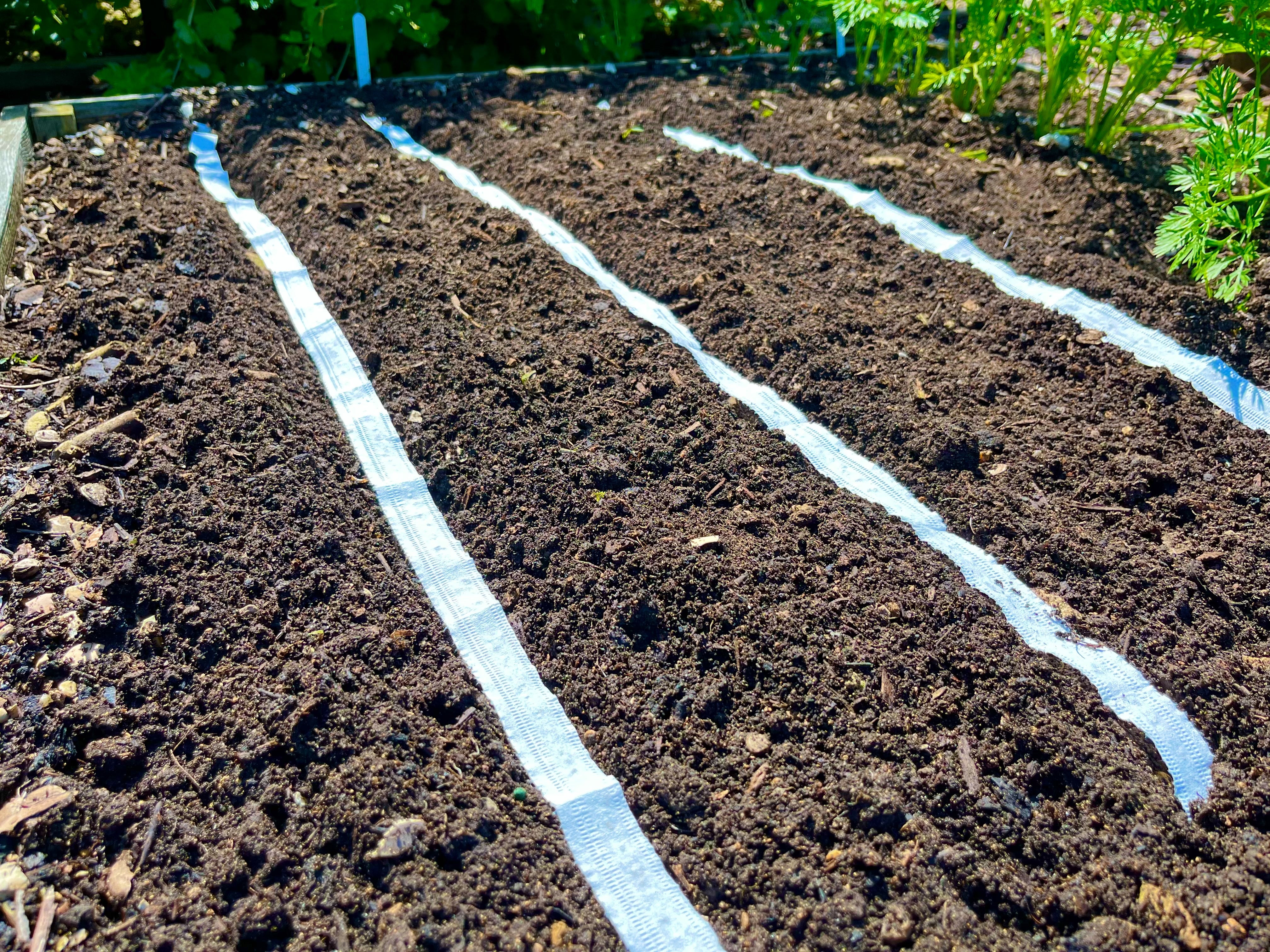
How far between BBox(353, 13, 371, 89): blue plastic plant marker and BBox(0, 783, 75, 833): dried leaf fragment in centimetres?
446

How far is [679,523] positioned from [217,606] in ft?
4.33

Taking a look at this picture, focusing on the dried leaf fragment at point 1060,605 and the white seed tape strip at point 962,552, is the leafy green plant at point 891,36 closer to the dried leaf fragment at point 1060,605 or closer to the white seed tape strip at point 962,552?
the white seed tape strip at point 962,552

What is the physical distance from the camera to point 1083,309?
11.6 feet

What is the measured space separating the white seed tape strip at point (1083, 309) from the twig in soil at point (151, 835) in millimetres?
3382

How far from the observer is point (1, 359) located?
3135 mm

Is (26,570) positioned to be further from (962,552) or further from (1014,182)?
(1014,182)

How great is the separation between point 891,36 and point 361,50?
311cm

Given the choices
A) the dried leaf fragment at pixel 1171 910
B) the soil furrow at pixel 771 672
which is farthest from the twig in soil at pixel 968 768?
the dried leaf fragment at pixel 1171 910

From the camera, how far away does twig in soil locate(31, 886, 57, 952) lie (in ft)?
5.60

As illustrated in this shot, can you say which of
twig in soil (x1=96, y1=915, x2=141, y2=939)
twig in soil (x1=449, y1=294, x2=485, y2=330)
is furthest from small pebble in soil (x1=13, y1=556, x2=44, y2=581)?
twig in soil (x1=449, y1=294, x2=485, y2=330)

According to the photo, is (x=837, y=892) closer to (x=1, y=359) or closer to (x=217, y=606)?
(x=217, y=606)

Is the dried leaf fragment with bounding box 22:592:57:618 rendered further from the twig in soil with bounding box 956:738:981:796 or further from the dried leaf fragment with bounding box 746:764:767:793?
the twig in soil with bounding box 956:738:981:796

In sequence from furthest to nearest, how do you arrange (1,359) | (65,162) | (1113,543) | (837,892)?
(65,162)
(1,359)
(1113,543)
(837,892)

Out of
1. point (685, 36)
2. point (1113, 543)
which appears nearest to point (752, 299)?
point (1113, 543)
